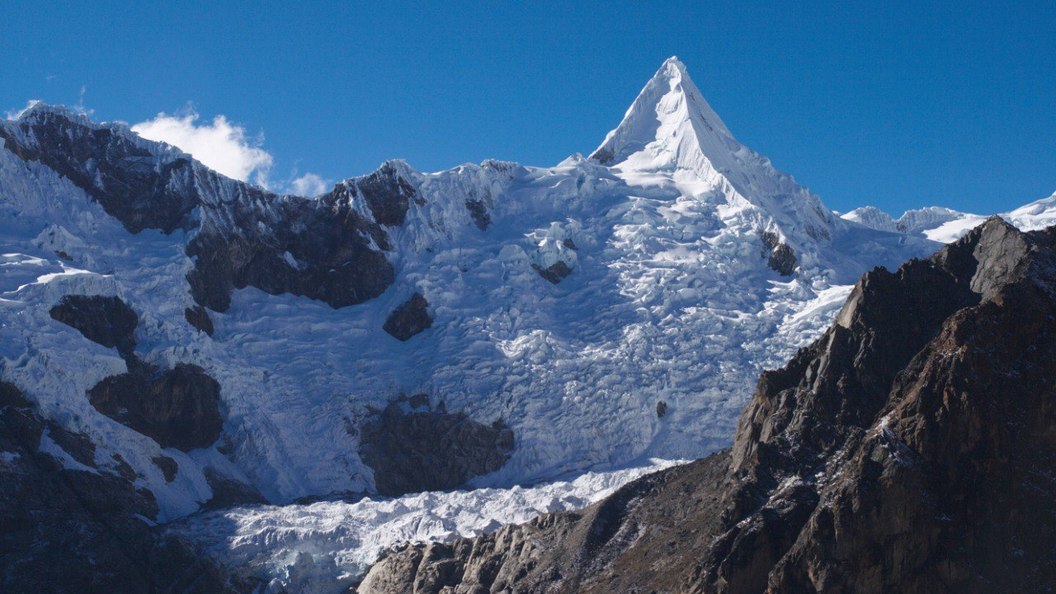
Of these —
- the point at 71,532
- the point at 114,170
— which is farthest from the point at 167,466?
the point at 114,170

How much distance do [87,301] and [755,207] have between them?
8035 cm

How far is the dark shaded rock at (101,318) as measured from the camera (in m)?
139

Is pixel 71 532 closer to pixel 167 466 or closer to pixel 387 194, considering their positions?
pixel 167 466

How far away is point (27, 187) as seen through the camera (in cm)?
15500

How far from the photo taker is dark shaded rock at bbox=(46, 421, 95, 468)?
420 feet

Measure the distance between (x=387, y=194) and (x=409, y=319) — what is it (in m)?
20.1

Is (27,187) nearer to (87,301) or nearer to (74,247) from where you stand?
(74,247)

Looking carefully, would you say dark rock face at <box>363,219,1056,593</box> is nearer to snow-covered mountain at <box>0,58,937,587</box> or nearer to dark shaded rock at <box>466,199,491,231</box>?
snow-covered mountain at <box>0,58,937,587</box>

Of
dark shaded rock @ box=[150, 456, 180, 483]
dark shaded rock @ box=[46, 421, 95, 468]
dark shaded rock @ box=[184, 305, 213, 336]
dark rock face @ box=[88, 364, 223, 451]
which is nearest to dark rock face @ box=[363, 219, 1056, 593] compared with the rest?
dark shaded rock @ box=[150, 456, 180, 483]

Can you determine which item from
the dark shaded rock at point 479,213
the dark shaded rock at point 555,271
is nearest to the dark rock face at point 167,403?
the dark shaded rock at point 555,271

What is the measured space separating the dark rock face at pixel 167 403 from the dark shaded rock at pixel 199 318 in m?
7.25

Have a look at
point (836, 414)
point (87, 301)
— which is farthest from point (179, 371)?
point (836, 414)

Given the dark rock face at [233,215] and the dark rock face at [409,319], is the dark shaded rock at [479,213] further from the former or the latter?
the dark rock face at [409,319]

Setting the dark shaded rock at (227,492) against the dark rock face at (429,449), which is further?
the dark rock face at (429,449)
